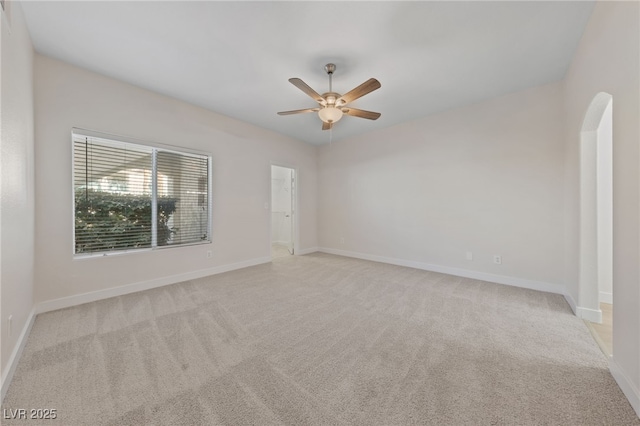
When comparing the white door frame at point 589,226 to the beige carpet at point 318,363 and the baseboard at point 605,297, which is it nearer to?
the beige carpet at point 318,363

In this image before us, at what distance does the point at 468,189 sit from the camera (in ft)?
12.4

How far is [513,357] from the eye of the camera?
180 centimetres

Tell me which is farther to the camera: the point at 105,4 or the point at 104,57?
the point at 104,57

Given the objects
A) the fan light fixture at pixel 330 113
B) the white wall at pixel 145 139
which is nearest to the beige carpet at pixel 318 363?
the white wall at pixel 145 139

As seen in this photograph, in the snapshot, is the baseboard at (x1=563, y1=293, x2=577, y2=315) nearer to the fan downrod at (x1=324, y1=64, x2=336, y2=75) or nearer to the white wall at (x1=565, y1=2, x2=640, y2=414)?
the white wall at (x1=565, y1=2, x2=640, y2=414)

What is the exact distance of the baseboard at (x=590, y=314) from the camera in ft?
7.64

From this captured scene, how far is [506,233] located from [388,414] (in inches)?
129

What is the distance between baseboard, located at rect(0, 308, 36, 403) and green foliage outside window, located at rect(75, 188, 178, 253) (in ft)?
2.98

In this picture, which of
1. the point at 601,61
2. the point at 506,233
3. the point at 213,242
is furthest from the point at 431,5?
the point at 213,242

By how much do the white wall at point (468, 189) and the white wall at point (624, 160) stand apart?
136 cm

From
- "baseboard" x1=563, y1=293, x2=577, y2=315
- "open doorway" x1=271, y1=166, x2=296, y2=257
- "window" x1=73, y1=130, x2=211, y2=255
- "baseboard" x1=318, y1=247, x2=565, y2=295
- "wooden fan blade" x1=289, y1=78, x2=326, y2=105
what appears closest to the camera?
"wooden fan blade" x1=289, y1=78, x2=326, y2=105

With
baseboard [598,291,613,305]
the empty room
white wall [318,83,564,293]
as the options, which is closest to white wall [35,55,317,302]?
the empty room

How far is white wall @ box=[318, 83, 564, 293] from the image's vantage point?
3156 millimetres

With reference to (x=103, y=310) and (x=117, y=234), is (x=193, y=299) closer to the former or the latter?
(x=103, y=310)
